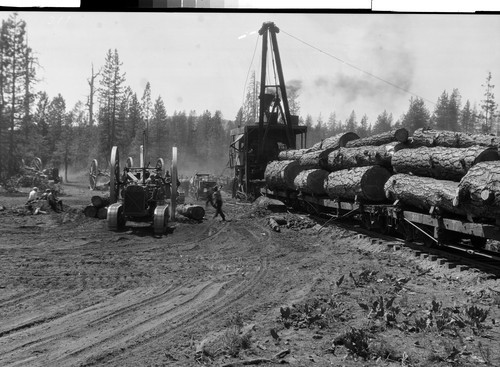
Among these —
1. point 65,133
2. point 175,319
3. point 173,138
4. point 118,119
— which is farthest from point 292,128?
point 175,319

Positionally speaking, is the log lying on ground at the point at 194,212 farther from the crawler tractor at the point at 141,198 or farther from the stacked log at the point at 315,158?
the stacked log at the point at 315,158

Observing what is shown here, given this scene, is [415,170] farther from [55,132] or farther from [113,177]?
[55,132]

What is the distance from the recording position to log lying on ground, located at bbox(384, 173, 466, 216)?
333 inches

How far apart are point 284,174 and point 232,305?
36.5 ft

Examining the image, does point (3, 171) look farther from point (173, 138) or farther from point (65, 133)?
point (173, 138)

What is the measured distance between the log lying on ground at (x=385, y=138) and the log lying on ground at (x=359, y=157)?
0.28m

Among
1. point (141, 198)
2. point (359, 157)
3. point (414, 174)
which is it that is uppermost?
point (359, 157)

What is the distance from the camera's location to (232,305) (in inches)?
249

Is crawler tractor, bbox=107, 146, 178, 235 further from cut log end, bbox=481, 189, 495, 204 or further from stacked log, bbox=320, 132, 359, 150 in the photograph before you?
cut log end, bbox=481, 189, 495, 204

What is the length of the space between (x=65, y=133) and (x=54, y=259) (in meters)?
13.2

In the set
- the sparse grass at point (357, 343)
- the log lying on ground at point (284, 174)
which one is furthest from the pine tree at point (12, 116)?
the sparse grass at point (357, 343)

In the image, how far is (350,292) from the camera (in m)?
6.75

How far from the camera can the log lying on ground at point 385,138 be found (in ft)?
38.0

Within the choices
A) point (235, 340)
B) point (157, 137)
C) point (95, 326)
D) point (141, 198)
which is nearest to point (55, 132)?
point (157, 137)
